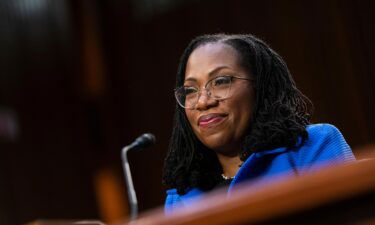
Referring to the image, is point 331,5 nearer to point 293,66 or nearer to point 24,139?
point 293,66

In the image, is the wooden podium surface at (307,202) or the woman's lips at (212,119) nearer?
the wooden podium surface at (307,202)

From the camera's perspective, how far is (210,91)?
1.89 m

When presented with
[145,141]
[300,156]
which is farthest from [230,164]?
[145,141]

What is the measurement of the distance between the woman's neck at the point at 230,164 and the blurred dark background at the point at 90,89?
2.04 meters

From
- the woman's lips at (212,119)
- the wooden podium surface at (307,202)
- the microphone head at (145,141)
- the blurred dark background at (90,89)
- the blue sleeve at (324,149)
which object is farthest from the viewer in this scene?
the blurred dark background at (90,89)

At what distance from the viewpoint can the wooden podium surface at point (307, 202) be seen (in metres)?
0.70

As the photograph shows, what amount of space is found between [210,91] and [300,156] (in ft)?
1.02

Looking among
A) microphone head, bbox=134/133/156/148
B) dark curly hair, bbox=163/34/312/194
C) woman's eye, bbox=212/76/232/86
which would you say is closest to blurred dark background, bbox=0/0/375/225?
microphone head, bbox=134/133/156/148

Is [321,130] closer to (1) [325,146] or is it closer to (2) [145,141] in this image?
(1) [325,146]

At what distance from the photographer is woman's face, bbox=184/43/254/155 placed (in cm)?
185

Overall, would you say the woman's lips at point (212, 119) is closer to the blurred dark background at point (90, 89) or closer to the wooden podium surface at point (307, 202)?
the wooden podium surface at point (307, 202)

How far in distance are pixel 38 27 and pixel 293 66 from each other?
7.13 feet

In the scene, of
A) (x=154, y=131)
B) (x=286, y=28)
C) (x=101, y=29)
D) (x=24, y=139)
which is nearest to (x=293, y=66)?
(x=286, y=28)

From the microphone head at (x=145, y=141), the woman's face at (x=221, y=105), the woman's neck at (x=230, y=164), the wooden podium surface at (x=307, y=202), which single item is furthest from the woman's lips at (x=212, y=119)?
the wooden podium surface at (x=307, y=202)
